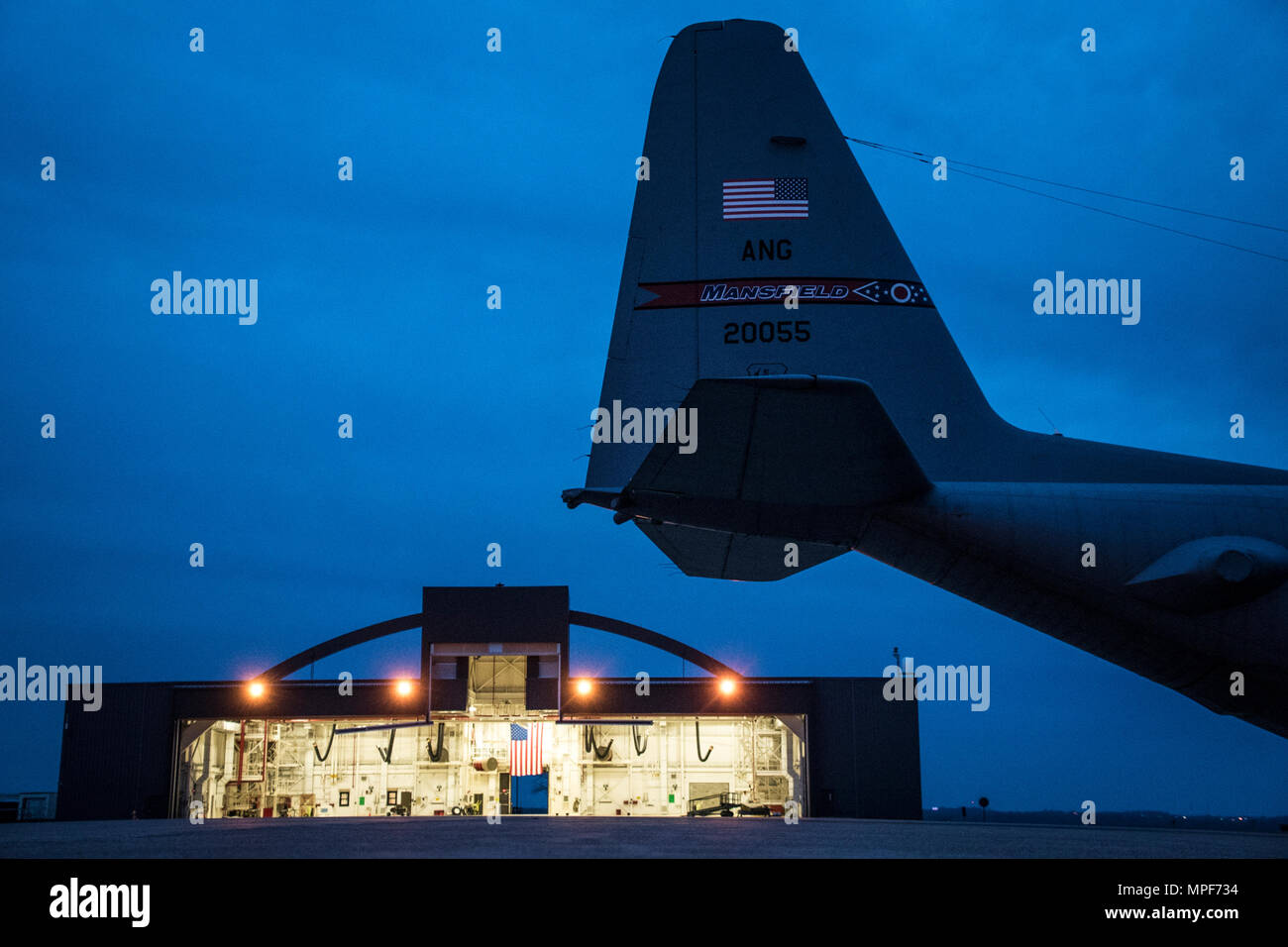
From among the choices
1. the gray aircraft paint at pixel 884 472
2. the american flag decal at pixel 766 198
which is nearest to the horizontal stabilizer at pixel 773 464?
the gray aircraft paint at pixel 884 472

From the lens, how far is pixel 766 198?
12.3 m

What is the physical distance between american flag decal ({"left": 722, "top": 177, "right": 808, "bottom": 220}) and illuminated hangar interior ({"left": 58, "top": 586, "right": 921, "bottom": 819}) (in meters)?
29.6

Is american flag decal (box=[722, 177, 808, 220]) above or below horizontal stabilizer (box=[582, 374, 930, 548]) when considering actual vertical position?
above

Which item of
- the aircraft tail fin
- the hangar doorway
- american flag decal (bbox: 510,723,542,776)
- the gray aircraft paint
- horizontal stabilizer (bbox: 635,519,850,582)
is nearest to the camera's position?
the gray aircraft paint

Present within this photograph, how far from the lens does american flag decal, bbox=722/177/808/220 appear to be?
12.2m

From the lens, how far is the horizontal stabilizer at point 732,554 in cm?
1215

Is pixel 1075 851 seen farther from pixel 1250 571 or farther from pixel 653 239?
pixel 653 239

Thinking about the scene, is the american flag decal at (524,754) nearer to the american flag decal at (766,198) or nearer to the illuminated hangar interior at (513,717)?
the illuminated hangar interior at (513,717)

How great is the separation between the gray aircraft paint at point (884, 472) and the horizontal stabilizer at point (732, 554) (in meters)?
0.02

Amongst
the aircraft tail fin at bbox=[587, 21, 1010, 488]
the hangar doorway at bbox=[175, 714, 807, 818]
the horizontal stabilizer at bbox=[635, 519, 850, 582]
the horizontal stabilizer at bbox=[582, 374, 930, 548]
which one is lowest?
the hangar doorway at bbox=[175, 714, 807, 818]
